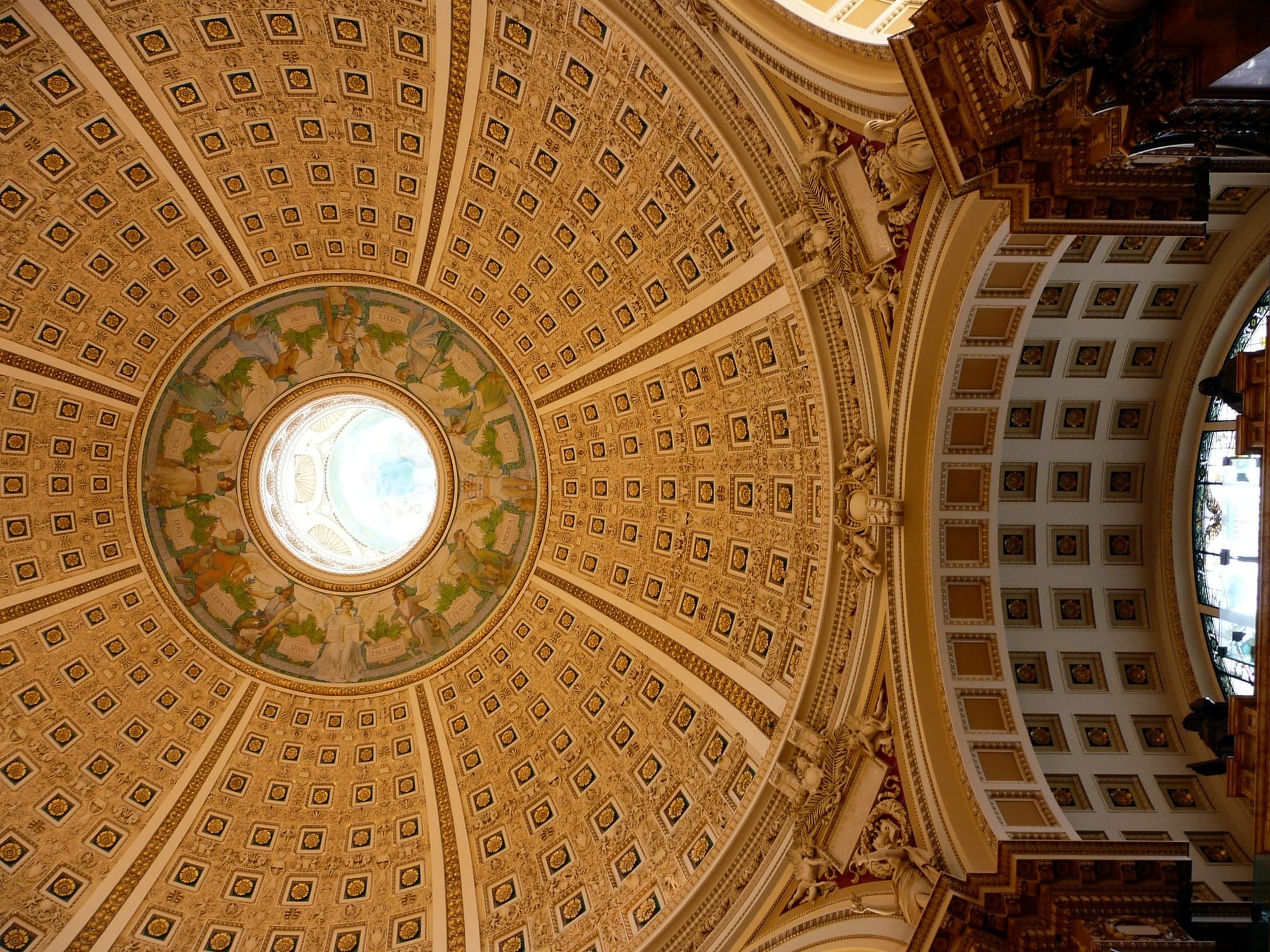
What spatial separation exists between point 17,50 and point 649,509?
1724 cm

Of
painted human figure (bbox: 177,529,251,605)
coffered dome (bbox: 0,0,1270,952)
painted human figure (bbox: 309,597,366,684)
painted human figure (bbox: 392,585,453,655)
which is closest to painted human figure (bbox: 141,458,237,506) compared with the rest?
coffered dome (bbox: 0,0,1270,952)

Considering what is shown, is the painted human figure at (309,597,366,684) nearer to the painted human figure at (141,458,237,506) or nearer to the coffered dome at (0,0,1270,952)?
the coffered dome at (0,0,1270,952)

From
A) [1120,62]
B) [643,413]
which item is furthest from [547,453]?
[1120,62]

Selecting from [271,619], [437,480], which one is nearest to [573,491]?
[437,480]

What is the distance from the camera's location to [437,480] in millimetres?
23547

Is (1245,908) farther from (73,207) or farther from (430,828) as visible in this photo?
(73,207)

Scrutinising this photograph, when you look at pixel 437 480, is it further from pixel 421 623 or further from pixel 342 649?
pixel 342 649

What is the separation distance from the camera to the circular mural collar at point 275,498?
21.3 metres

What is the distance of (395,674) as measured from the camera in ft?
73.6

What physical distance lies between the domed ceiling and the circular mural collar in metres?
0.12

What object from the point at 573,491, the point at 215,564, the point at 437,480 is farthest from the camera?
the point at 437,480

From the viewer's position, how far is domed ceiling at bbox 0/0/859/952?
15758 millimetres

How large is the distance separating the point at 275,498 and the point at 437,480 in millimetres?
5506

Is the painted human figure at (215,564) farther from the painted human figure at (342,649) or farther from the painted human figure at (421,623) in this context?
the painted human figure at (421,623)
